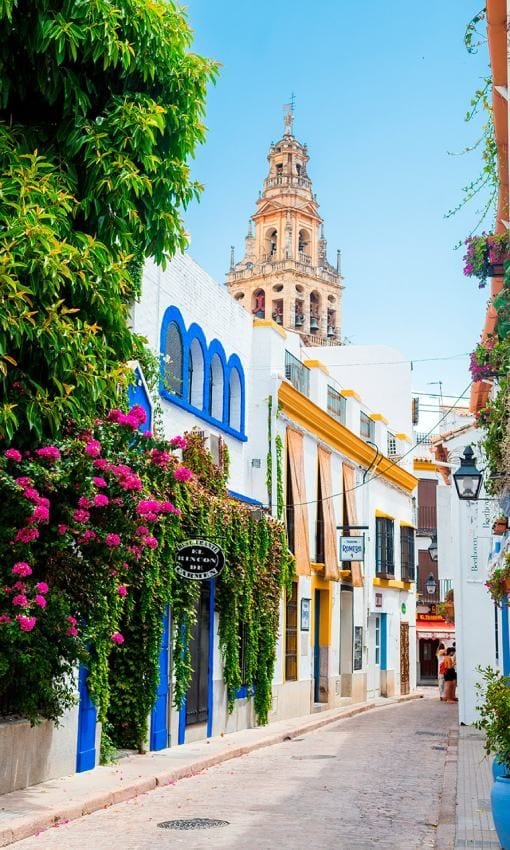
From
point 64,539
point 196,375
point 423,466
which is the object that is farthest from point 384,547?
point 64,539

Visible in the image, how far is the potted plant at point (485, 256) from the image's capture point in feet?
42.3

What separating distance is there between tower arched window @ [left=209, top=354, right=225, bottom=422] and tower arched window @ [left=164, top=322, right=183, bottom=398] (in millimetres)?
2364

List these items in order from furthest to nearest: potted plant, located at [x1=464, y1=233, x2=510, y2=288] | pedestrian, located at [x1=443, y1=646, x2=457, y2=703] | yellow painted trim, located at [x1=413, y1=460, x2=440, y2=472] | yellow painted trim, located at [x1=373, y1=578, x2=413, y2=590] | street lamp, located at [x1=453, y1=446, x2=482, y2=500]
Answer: yellow painted trim, located at [x1=413, y1=460, x2=440, y2=472]
yellow painted trim, located at [x1=373, y1=578, x2=413, y2=590]
pedestrian, located at [x1=443, y1=646, x2=457, y2=703]
street lamp, located at [x1=453, y1=446, x2=482, y2=500]
potted plant, located at [x1=464, y1=233, x2=510, y2=288]

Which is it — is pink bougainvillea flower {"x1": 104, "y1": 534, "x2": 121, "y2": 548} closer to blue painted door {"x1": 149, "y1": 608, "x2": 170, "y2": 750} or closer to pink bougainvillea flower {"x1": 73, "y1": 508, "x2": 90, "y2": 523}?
pink bougainvillea flower {"x1": 73, "y1": 508, "x2": 90, "y2": 523}

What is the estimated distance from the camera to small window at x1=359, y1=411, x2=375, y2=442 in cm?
3425

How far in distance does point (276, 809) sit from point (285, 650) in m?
13.2

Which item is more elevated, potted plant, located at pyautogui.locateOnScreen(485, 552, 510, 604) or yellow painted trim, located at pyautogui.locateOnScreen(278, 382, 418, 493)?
yellow painted trim, located at pyautogui.locateOnScreen(278, 382, 418, 493)

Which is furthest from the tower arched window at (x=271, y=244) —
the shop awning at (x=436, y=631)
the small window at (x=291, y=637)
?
the small window at (x=291, y=637)

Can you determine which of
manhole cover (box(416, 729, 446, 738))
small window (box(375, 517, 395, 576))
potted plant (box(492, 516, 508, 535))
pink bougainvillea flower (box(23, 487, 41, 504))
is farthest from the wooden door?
pink bougainvillea flower (box(23, 487, 41, 504))

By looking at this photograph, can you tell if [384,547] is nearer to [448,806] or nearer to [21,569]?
[448,806]

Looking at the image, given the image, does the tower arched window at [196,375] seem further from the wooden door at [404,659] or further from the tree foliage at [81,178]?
the wooden door at [404,659]

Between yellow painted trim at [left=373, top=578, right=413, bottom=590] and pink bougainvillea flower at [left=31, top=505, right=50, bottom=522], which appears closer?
pink bougainvillea flower at [left=31, top=505, right=50, bottom=522]

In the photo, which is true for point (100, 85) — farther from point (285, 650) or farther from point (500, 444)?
point (285, 650)

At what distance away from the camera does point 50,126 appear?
35.5 ft
